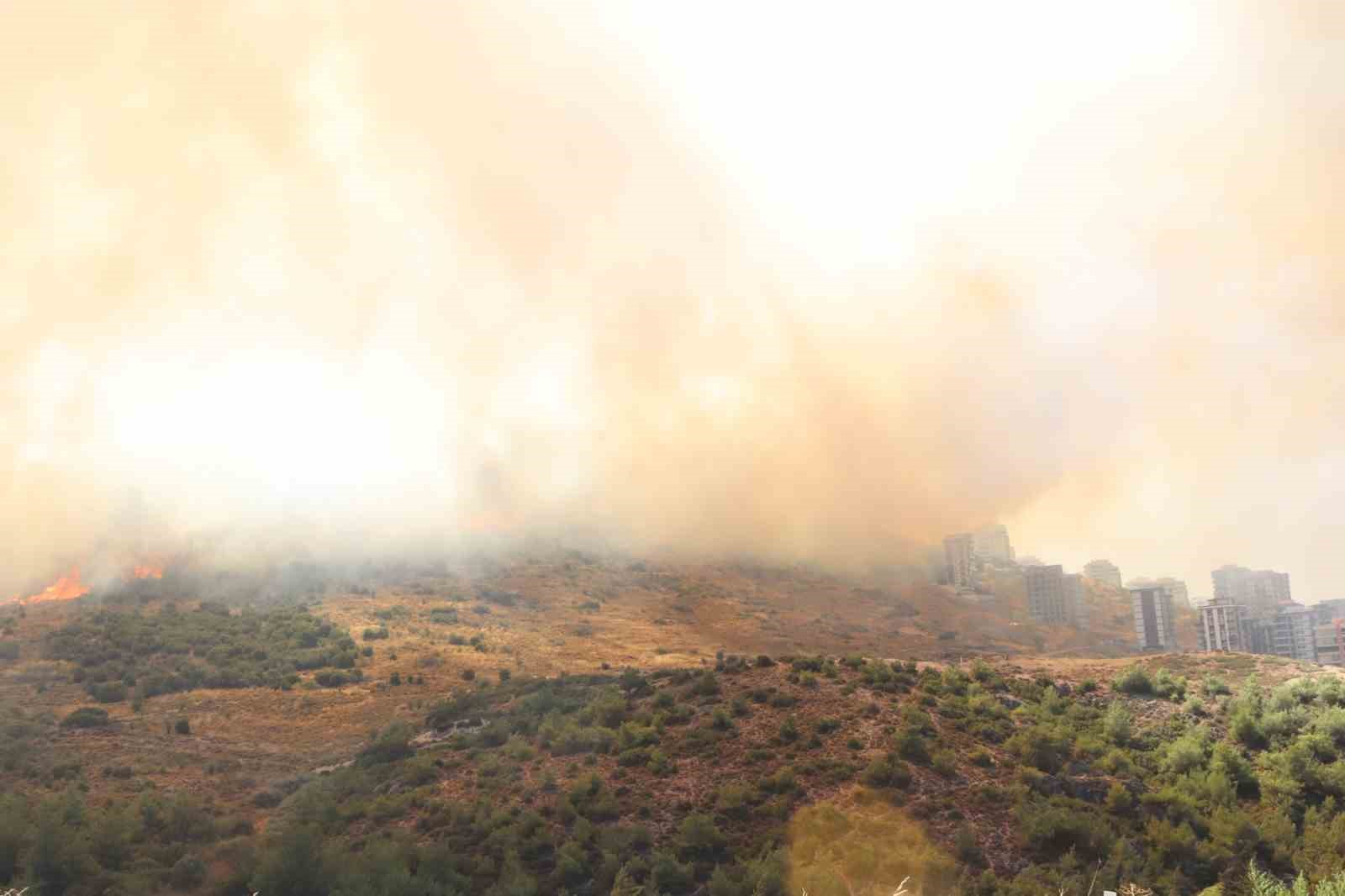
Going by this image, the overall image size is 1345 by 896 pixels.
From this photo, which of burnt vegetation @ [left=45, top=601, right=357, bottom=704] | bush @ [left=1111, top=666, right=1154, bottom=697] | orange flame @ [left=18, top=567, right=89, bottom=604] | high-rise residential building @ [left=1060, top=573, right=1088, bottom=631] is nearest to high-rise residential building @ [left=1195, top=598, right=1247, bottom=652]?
high-rise residential building @ [left=1060, top=573, right=1088, bottom=631]

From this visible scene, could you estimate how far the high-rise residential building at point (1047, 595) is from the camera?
13962 cm

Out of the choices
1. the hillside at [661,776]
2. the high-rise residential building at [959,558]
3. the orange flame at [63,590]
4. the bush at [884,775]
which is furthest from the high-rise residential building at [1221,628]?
the orange flame at [63,590]

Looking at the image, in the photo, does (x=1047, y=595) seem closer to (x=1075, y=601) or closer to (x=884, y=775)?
(x=1075, y=601)

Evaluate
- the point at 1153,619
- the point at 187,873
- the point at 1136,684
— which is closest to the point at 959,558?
the point at 1153,619

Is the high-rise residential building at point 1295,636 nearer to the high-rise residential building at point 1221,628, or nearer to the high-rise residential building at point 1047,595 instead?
the high-rise residential building at point 1221,628

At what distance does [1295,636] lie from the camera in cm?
11694

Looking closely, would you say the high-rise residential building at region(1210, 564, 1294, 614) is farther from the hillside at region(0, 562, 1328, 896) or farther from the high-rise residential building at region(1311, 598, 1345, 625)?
the hillside at region(0, 562, 1328, 896)

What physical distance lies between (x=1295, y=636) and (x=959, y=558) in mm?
50202

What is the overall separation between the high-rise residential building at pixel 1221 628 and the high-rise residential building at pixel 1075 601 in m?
22.5

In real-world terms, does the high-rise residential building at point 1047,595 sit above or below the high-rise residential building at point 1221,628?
above

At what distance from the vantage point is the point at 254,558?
104 meters

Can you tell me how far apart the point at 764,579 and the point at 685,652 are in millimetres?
40426

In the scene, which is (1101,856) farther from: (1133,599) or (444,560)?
(1133,599)

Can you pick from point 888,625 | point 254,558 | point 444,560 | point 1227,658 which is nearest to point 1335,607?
point 888,625
